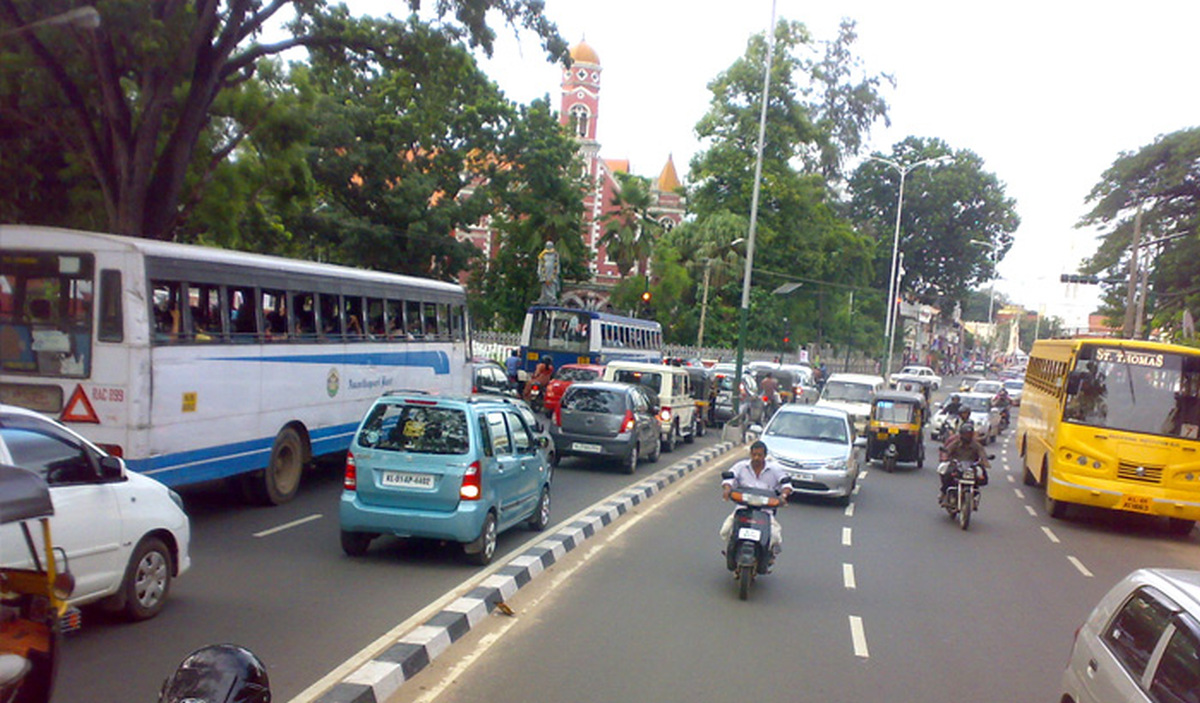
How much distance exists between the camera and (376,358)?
15641 mm

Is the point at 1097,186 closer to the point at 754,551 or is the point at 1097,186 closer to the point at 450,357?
the point at 450,357

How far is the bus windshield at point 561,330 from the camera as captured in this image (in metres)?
33.6

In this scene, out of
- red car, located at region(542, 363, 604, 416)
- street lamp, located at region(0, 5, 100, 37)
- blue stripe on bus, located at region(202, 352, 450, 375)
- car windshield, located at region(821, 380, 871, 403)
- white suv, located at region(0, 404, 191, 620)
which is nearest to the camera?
white suv, located at region(0, 404, 191, 620)

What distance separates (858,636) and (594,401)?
1015cm

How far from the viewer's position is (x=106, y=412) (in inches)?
388

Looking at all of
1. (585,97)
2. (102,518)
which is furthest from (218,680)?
(585,97)

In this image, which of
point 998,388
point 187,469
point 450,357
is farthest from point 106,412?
point 998,388

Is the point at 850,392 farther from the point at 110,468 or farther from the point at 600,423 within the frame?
the point at 110,468

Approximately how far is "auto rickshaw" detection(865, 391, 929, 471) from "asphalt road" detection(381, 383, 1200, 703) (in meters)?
7.04

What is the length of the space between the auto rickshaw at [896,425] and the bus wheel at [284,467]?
14197 mm

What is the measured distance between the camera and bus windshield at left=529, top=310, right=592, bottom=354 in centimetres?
3358

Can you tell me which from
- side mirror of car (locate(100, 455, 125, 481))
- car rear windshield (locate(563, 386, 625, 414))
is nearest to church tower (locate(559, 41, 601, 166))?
car rear windshield (locate(563, 386, 625, 414))

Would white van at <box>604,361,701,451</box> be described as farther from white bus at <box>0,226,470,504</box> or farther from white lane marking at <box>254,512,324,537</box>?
white lane marking at <box>254,512,324,537</box>

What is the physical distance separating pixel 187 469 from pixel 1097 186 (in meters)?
44.0
